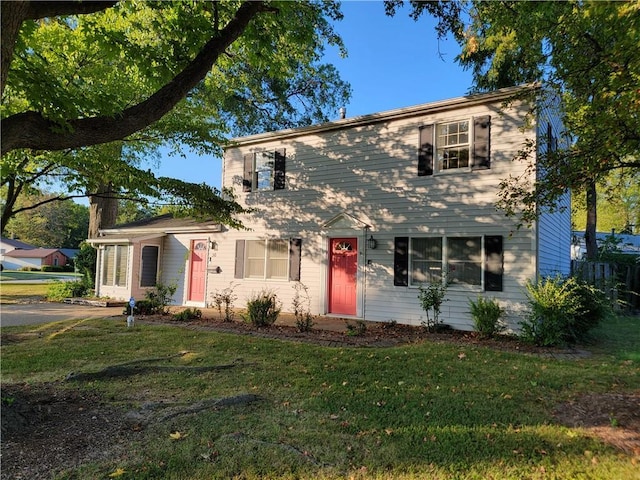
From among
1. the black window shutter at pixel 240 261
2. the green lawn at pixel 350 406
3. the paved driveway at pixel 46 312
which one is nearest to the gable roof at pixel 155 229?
the black window shutter at pixel 240 261

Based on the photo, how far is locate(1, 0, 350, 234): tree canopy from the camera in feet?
13.0

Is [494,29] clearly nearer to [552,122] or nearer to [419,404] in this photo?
[419,404]

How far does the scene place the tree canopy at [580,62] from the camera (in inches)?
184

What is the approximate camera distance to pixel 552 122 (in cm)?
1124

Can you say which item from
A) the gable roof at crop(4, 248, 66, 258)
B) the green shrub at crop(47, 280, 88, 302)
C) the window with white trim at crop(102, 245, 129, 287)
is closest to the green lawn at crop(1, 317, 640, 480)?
the window with white trim at crop(102, 245, 129, 287)

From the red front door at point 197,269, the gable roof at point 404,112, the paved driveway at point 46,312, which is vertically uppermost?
the gable roof at point 404,112

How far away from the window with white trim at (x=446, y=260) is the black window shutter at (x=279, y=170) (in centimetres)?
479

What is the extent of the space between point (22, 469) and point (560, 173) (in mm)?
6855

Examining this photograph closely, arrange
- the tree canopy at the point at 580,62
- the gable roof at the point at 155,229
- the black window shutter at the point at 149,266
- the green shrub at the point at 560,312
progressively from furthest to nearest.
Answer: the black window shutter at the point at 149,266, the gable roof at the point at 155,229, the green shrub at the point at 560,312, the tree canopy at the point at 580,62

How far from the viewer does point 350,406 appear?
4500 mm

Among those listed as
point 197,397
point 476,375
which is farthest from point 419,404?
point 197,397

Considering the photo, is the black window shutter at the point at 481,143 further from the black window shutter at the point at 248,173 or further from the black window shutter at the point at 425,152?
the black window shutter at the point at 248,173

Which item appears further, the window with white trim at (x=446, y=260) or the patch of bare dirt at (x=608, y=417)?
the window with white trim at (x=446, y=260)

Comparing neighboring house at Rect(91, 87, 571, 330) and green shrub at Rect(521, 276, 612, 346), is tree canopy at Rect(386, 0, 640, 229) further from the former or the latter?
green shrub at Rect(521, 276, 612, 346)
